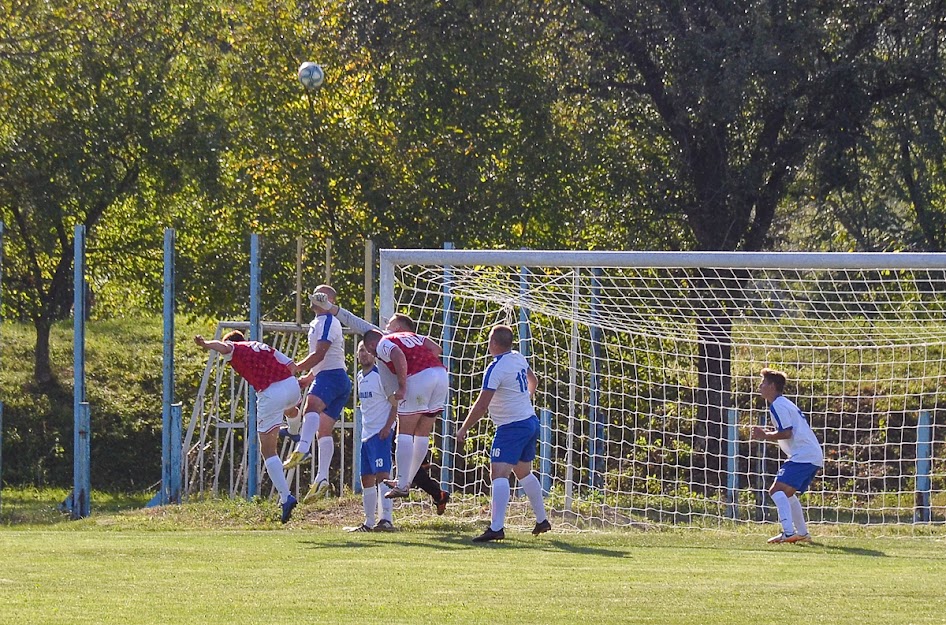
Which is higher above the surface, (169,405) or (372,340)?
(372,340)

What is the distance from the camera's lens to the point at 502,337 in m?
11.2

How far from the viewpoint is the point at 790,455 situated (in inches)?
474

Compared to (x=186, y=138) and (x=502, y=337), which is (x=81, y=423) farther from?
(x=186, y=138)

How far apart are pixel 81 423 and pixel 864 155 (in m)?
11.4

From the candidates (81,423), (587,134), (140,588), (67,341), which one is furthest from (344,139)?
(140,588)

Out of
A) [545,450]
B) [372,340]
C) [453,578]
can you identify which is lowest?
[453,578]

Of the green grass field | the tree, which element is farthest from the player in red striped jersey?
the tree

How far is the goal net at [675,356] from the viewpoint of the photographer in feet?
45.5

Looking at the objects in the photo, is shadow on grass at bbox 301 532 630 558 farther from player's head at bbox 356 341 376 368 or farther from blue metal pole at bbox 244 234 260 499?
blue metal pole at bbox 244 234 260 499

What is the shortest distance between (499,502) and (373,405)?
5.37 feet

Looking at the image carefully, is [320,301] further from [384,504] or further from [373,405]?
[384,504]

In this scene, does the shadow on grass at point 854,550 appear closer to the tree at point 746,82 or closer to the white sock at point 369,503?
the white sock at point 369,503

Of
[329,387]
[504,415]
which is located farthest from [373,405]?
[504,415]

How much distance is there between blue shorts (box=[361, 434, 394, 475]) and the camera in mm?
12102
